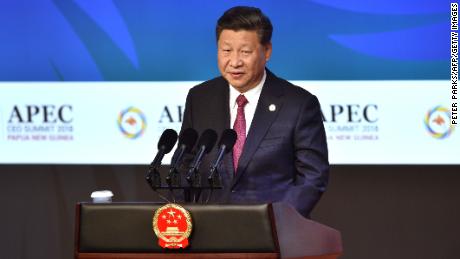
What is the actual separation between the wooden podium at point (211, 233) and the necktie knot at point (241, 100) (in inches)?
27.5

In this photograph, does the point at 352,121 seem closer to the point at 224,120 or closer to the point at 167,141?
the point at 224,120

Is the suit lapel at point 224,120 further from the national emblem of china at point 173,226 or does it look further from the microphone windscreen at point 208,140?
the national emblem of china at point 173,226

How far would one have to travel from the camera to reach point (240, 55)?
3258mm

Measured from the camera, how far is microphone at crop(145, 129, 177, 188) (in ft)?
8.89

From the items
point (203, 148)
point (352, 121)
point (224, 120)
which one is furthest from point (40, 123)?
point (203, 148)

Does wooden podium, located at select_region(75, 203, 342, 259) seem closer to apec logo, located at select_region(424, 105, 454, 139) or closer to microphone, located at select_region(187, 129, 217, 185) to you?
microphone, located at select_region(187, 129, 217, 185)

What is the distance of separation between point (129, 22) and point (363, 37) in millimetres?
1262

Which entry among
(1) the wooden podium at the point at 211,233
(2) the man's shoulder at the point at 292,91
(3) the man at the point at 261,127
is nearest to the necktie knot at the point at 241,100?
(3) the man at the point at 261,127

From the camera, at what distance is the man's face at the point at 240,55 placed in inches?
128

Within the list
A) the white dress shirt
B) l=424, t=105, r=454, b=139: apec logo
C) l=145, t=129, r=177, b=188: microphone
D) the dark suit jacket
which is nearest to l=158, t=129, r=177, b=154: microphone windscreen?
l=145, t=129, r=177, b=188: microphone

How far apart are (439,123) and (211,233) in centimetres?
232

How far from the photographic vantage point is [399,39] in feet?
15.3

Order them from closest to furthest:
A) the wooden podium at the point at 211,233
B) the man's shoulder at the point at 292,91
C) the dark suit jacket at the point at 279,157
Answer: the wooden podium at the point at 211,233 → the dark suit jacket at the point at 279,157 → the man's shoulder at the point at 292,91

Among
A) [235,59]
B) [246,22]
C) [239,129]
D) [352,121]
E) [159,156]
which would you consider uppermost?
[246,22]
